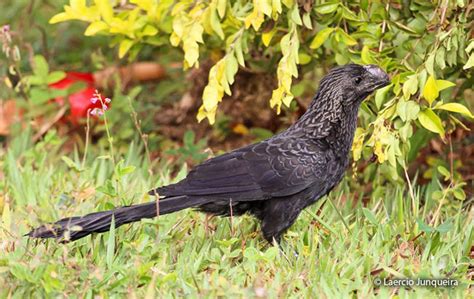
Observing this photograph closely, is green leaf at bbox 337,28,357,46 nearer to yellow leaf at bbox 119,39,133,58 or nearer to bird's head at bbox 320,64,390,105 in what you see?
bird's head at bbox 320,64,390,105

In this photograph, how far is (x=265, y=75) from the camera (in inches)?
261

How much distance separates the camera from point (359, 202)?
561cm

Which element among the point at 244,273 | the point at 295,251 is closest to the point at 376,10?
the point at 295,251

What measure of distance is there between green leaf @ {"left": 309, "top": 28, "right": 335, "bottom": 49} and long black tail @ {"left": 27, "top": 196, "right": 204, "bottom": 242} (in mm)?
1253

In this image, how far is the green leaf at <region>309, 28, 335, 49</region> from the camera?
17.4ft

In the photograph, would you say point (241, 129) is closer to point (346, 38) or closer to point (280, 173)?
point (346, 38)

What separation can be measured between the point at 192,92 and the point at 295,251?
8.33 ft

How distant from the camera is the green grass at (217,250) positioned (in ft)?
13.3

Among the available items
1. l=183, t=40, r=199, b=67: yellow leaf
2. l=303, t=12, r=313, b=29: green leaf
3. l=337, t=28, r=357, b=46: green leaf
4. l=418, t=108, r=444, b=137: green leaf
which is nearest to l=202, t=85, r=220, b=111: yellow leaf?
l=183, t=40, r=199, b=67: yellow leaf

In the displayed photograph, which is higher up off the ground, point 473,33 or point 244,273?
point 473,33

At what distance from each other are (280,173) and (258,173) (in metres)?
0.11

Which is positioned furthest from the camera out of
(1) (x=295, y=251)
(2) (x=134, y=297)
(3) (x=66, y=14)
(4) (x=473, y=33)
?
(3) (x=66, y=14)

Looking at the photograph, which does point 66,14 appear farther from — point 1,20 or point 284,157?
point 1,20

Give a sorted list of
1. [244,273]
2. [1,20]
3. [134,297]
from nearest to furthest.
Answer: [134,297], [244,273], [1,20]
